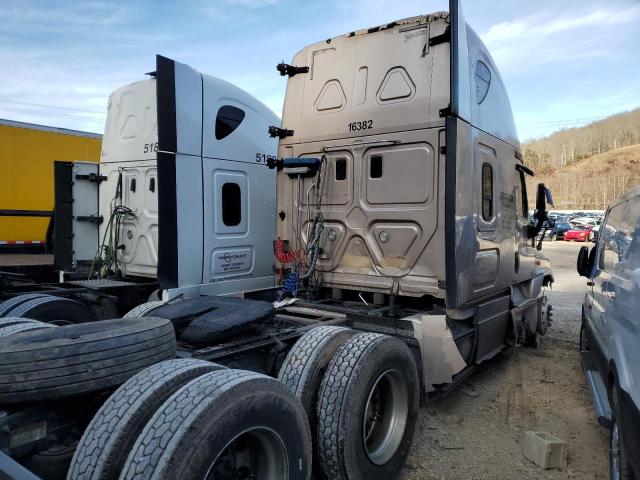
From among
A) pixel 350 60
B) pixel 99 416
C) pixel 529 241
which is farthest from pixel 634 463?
pixel 529 241

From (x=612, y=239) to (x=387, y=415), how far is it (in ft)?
8.61

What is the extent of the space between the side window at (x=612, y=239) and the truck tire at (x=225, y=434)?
2753mm

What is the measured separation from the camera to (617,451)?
9.64ft

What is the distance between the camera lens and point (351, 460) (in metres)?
2.79

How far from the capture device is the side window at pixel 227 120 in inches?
225

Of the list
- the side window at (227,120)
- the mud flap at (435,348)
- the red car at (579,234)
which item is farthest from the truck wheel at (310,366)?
the red car at (579,234)

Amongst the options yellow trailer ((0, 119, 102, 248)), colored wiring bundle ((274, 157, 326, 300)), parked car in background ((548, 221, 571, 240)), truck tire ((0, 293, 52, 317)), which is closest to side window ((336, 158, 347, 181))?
colored wiring bundle ((274, 157, 326, 300))

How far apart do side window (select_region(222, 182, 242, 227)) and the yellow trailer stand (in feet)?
15.6

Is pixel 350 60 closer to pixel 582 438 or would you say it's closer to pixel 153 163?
→ pixel 153 163

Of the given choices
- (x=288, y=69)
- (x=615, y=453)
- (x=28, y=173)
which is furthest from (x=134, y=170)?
(x=615, y=453)

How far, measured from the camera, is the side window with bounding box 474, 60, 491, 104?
15.1 ft

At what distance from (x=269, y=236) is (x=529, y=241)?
133 inches

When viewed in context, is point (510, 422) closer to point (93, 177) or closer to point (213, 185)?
point (213, 185)

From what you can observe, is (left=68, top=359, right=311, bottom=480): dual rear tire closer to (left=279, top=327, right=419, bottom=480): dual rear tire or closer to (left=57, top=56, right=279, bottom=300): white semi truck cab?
(left=279, top=327, right=419, bottom=480): dual rear tire
